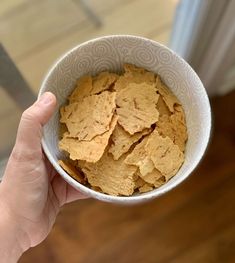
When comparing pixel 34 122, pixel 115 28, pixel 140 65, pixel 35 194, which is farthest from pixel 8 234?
pixel 115 28

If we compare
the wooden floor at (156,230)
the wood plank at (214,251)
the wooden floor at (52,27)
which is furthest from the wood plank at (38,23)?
the wood plank at (214,251)

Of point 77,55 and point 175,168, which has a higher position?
point 77,55

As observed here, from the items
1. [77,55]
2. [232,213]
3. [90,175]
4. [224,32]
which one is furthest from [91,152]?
[232,213]

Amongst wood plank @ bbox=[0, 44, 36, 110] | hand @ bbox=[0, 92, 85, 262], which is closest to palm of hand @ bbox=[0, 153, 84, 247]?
hand @ bbox=[0, 92, 85, 262]

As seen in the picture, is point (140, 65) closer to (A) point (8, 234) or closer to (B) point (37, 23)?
(A) point (8, 234)

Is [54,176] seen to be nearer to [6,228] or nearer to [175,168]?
[6,228]

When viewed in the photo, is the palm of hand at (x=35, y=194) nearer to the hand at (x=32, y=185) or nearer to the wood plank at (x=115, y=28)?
the hand at (x=32, y=185)

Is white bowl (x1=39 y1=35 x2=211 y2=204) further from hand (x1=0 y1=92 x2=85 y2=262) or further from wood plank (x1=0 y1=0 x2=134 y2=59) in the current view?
wood plank (x1=0 y1=0 x2=134 y2=59)
